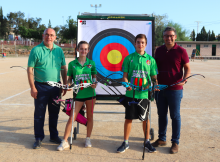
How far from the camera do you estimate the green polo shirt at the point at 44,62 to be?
11.5ft

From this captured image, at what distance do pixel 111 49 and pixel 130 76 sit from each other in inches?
48.9

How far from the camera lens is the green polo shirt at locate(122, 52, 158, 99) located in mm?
3402

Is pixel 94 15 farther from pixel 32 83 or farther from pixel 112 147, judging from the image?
pixel 112 147

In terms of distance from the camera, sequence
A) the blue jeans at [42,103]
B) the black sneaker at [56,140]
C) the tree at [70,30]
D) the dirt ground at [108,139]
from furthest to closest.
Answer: the tree at [70,30] < the black sneaker at [56,140] < the blue jeans at [42,103] < the dirt ground at [108,139]

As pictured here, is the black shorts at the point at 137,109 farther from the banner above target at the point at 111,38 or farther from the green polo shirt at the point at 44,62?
the green polo shirt at the point at 44,62

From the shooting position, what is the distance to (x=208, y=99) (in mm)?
7695

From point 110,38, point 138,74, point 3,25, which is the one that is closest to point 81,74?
point 138,74

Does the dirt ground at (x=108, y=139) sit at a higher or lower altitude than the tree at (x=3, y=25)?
lower

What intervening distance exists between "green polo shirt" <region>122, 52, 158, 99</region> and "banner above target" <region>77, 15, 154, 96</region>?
1015 mm

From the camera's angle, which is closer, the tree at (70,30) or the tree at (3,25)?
the tree at (70,30)

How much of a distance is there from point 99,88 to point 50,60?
1254 mm

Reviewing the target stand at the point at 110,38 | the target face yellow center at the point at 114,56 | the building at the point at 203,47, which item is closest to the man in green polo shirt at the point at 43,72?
the target stand at the point at 110,38

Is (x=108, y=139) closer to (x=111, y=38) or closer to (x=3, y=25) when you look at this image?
(x=111, y=38)

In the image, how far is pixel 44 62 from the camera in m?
3.55
